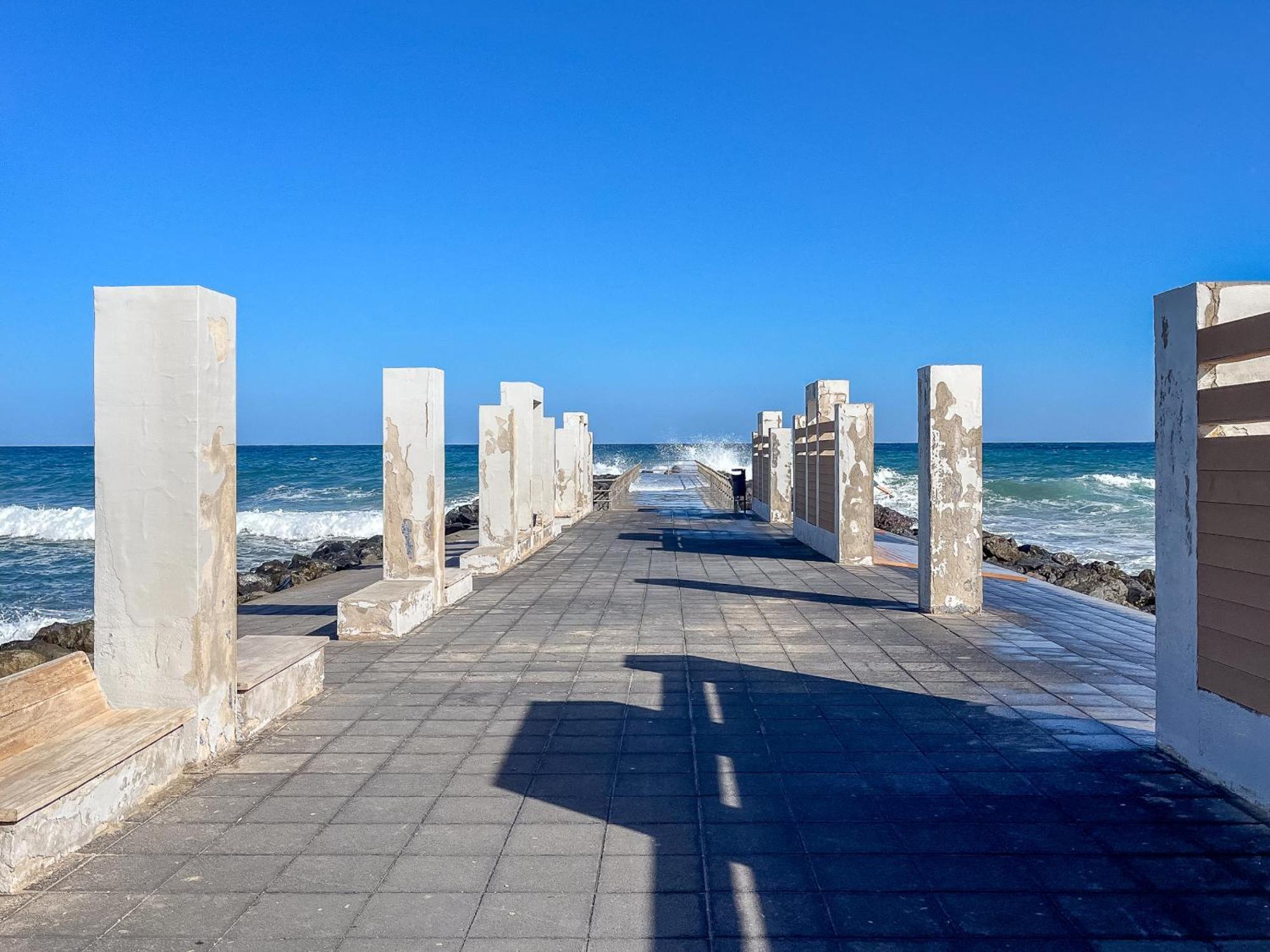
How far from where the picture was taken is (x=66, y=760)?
142 inches

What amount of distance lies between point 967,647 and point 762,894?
4634 millimetres

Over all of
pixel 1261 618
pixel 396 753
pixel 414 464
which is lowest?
pixel 396 753

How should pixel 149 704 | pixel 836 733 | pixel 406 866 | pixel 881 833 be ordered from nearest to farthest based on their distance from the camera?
pixel 406 866 < pixel 881 833 < pixel 149 704 < pixel 836 733

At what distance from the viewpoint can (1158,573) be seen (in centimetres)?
453

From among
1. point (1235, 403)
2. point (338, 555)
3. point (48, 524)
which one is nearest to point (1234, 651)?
point (1235, 403)

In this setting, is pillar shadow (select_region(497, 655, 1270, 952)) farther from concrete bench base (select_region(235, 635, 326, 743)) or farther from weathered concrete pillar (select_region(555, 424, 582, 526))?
weathered concrete pillar (select_region(555, 424, 582, 526))

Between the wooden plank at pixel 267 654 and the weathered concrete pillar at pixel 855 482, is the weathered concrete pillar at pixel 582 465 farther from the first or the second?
the wooden plank at pixel 267 654

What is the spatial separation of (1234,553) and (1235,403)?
0.65 metres

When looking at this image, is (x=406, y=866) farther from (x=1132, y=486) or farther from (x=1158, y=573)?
(x=1132, y=486)

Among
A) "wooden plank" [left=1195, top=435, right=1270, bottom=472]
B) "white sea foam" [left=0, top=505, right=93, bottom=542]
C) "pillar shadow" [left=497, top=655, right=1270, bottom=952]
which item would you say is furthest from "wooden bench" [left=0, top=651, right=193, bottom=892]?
"white sea foam" [left=0, top=505, right=93, bottom=542]

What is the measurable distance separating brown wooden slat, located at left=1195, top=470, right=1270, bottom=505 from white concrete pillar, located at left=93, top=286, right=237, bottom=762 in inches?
186

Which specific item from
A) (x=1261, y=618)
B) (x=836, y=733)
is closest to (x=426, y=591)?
(x=836, y=733)

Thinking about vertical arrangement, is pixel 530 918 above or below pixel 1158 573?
below

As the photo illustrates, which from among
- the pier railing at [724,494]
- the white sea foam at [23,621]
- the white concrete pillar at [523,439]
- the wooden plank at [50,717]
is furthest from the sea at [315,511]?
the wooden plank at [50,717]
